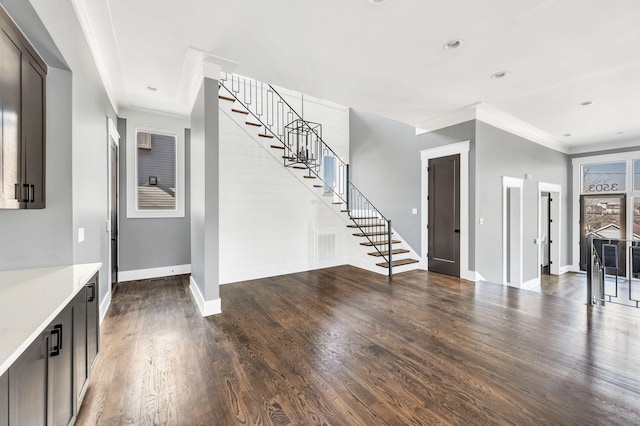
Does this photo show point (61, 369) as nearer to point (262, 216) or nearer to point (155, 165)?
point (262, 216)

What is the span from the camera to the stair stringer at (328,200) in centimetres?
504

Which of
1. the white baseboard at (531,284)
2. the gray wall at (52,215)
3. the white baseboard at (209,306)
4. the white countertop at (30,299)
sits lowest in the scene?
the white baseboard at (531,284)

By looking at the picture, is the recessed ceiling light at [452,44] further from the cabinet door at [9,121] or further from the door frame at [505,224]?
the cabinet door at [9,121]

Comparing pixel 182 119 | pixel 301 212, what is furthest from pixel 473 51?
pixel 182 119

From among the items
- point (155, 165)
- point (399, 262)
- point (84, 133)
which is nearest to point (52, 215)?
point (84, 133)

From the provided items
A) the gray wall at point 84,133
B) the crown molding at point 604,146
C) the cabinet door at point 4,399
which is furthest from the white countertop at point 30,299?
the crown molding at point 604,146

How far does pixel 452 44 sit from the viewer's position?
2.98 metres

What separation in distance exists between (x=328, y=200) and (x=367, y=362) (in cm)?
394

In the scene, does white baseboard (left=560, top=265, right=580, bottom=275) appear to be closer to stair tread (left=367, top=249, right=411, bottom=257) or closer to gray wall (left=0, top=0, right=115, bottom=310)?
stair tread (left=367, top=249, right=411, bottom=257)

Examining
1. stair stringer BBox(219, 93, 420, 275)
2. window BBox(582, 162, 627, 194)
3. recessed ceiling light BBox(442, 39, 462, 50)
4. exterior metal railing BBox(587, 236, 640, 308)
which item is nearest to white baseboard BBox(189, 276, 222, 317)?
stair stringer BBox(219, 93, 420, 275)

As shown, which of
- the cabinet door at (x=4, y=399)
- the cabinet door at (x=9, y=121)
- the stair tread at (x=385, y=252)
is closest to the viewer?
the cabinet door at (x=4, y=399)

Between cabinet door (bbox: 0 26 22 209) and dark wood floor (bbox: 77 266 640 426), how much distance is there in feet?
4.90

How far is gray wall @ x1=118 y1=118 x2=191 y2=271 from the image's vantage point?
16.0 ft

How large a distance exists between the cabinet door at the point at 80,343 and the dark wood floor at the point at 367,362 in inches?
9.0
